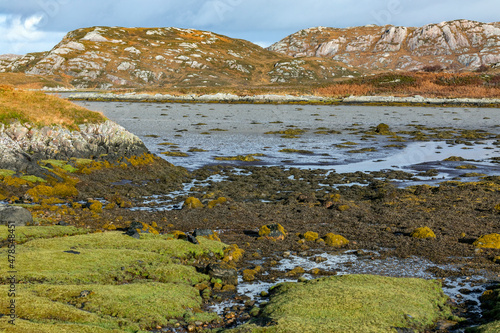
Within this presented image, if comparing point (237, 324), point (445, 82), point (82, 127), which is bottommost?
point (237, 324)

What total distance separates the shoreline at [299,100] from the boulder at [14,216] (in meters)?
84.8

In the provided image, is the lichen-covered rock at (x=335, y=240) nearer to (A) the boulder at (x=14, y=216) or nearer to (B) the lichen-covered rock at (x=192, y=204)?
(B) the lichen-covered rock at (x=192, y=204)

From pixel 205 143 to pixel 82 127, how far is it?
12.5 m

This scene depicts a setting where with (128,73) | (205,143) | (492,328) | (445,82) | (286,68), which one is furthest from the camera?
(286,68)

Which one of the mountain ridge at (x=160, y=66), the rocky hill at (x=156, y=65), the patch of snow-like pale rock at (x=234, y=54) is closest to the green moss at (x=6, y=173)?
the mountain ridge at (x=160, y=66)

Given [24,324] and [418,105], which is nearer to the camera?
[24,324]

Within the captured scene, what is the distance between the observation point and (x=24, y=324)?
6742 millimetres

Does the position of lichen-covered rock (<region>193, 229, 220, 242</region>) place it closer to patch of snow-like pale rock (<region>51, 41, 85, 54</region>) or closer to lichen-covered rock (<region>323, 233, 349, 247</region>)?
lichen-covered rock (<region>323, 233, 349, 247</region>)

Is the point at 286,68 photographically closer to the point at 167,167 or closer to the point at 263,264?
the point at 167,167

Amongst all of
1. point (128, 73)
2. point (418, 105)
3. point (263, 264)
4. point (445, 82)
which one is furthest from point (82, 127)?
point (128, 73)

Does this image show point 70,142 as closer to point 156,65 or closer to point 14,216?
point 14,216

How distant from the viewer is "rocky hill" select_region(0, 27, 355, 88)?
153 metres

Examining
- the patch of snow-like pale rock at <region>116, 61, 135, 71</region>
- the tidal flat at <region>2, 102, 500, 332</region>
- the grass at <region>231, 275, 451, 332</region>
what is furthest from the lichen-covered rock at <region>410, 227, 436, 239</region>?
the patch of snow-like pale rock at <region>116, 61, 135, 71</region>

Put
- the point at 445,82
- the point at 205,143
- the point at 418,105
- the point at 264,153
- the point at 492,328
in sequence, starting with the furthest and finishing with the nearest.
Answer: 1. the point at 445,82
2. the point at 418,105
3. the point at 205,143
4. the point at 264,153
5. the point at 492,328
